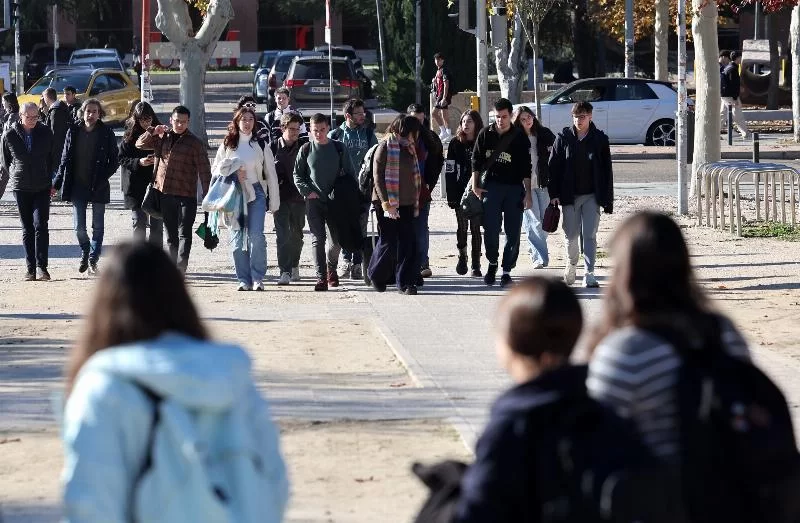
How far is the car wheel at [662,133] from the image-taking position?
30156 millimetres

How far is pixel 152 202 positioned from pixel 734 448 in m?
11.3

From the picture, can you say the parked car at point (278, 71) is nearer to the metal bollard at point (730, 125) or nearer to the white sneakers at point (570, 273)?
the metal bollard at point (730, 125)

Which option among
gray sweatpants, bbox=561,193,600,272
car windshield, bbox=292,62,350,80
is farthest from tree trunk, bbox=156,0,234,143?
gray sweatpants, bbox=561,193,600,272

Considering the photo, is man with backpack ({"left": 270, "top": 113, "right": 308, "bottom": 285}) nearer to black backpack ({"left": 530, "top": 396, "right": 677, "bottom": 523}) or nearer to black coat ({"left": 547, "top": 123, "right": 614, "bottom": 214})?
black coat ({"left": 547, "top": 123, "right": 614, "bottom": 214})

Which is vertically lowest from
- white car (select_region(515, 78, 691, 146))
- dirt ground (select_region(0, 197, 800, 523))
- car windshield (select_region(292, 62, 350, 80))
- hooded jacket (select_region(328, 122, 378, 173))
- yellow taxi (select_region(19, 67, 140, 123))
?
dirt ground (select_region(0, 197, 800, 523))

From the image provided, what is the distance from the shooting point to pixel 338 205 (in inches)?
542

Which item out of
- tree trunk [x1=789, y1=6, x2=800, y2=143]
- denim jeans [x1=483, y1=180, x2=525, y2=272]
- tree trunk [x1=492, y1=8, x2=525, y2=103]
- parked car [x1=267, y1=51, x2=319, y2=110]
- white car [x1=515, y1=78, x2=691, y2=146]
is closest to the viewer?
denim jeans [x1=483, y1=180, x2=525, y2=272]

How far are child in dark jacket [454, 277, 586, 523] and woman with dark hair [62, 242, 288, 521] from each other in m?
0.52

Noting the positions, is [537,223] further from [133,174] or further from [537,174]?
[133,174]

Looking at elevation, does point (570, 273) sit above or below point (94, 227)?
below

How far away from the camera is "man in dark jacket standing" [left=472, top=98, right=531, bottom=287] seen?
1361 centimetres

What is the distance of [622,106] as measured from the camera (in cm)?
2970

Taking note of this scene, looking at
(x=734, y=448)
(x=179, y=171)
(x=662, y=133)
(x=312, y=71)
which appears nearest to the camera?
(x=734, y=448)

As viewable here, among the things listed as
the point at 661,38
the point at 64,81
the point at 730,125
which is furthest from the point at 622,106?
the point at 64,81
